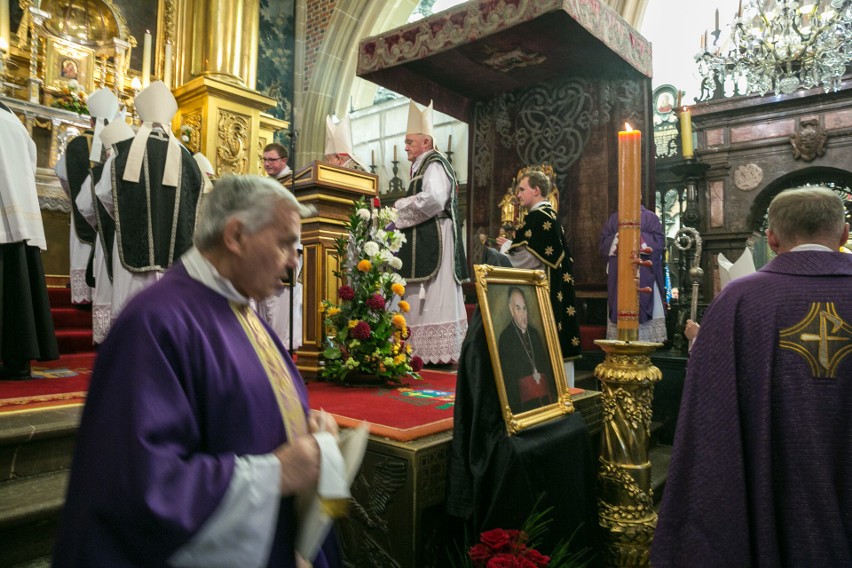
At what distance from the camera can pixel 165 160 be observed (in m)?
4.03

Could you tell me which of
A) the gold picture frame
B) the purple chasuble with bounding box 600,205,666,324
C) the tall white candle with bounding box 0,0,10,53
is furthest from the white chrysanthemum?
the tall white candle with bounding box 0,0,10,53

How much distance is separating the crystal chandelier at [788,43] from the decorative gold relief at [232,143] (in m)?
5.81

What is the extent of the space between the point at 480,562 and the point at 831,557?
1.04 metres

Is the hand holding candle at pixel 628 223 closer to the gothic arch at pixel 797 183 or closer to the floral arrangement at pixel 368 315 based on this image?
the floral arrangement at pixel 368 315

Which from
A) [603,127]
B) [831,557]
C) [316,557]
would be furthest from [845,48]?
[316,557]

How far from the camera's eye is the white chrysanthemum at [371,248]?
12.0 feet

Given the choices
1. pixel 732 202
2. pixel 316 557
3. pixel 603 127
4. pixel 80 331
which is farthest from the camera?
pixel 732 202

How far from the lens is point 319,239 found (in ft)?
13.3

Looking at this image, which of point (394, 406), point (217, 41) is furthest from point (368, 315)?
point (217, 41)

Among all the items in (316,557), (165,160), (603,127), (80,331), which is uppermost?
(603,127)

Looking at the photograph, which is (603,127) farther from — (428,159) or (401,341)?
(401,341)

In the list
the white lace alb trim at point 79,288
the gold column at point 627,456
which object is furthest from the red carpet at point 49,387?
the gold column at point 627,456

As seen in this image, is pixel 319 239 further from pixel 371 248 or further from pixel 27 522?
pixel 27 522

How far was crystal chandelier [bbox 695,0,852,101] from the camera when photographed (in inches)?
206
